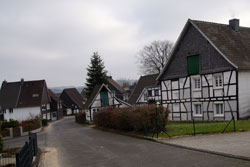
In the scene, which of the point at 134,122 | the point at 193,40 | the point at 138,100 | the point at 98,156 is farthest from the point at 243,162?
the point at 138,100

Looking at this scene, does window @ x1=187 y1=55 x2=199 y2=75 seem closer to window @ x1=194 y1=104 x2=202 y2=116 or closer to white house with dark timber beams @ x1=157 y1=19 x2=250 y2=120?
white house with dark timber beams @ x1=157 y1=19 x2=250 y2=120

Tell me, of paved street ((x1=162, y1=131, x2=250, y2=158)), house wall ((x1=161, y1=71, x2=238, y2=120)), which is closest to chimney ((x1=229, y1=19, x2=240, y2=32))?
house wall ((x1=161, y1=71, x2=238, y2=120))

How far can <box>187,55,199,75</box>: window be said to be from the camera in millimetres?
26484

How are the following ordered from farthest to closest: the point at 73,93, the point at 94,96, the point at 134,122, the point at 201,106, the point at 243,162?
1. the point at 73,93
2. the point at 94,96
3. the point at 201,106
4. the point at 134,122
5. the point at 243,162

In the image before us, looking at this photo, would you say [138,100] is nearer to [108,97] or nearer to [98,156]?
[108,97]

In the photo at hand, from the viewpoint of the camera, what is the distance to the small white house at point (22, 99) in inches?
2338

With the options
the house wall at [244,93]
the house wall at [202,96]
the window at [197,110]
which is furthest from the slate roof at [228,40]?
the window at [197,110]

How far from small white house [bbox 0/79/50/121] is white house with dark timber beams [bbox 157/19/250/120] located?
3818 centimetres

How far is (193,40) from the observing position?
26859mm

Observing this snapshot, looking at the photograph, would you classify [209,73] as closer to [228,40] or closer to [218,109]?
[218,109]

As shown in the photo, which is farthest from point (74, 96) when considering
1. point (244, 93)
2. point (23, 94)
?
point (244, 93)

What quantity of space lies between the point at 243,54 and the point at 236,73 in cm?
286

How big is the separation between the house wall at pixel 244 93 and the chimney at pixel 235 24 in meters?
6.49

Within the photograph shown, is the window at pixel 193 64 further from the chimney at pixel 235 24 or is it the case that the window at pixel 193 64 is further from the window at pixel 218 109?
the chimney at pixel 235 24
